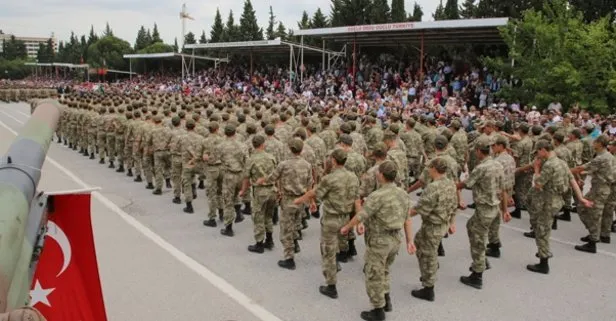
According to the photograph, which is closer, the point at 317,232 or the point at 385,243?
the point at 385,243

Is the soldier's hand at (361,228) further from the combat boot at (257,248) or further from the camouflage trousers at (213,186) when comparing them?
the camouflage trousers at (213,186)

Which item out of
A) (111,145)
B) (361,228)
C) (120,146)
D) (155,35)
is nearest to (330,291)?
(361,228)

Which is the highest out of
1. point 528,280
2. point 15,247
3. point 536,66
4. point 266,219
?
point 536,66

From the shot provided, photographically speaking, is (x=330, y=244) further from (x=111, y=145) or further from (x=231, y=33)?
(x=231, y=33)

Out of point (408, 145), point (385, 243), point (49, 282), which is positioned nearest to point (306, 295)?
point (385, 243)

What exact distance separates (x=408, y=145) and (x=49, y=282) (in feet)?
29.5

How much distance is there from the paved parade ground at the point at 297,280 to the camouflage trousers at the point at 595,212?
0.34 meters

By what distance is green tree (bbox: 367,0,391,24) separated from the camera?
3625 cm

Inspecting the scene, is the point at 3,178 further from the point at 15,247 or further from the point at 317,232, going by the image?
the point at 317,232

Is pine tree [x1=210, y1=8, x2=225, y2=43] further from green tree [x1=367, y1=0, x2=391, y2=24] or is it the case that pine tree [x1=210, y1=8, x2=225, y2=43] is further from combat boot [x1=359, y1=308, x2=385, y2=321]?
combat boot [x1=359, y1=308, x2=385, y2=321]

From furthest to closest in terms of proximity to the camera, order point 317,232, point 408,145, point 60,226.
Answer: point 408,145, point 317,232, point 60,226

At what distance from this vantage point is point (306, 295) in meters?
5.91

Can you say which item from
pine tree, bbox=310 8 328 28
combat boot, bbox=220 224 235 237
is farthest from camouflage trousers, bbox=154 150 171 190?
Answer: pine tree, bbox=310 8 328 28

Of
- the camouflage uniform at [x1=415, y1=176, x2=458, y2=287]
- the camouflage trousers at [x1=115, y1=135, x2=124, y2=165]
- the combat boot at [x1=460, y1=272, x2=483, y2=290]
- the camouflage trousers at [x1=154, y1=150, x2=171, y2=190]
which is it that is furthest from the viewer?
the camouflage trousers at [x1=115, y1=135, x2=124, y2=165]
